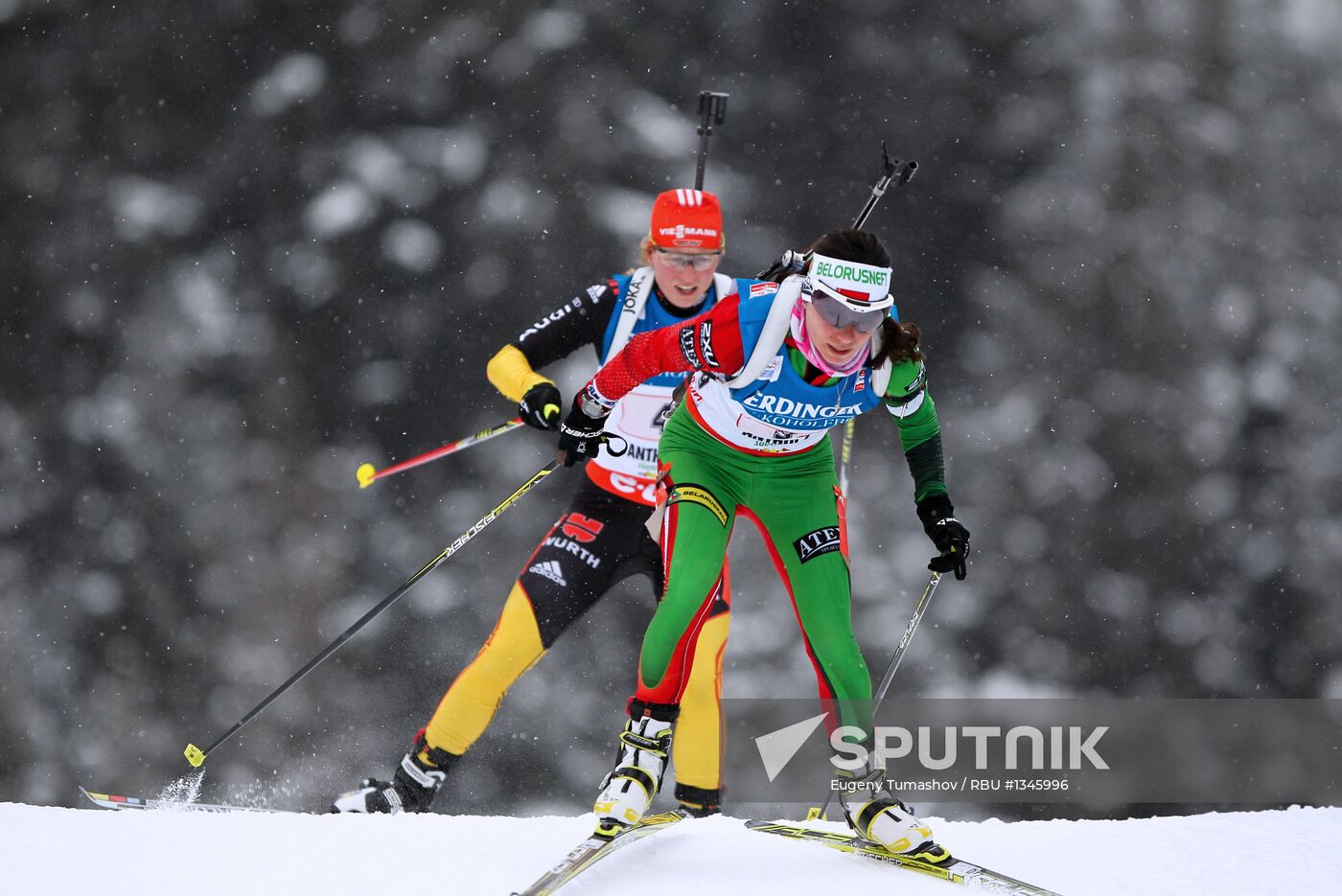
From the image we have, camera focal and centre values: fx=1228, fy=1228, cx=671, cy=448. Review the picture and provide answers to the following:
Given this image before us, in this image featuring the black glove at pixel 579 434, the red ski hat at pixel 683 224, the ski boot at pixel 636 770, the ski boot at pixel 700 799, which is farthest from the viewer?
the ski boot at pixel 700 799

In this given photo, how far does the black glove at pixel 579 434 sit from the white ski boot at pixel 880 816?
1277 mm

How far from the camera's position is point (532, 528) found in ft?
37.7

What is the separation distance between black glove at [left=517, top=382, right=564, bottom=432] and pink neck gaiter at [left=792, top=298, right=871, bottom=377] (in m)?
0.95

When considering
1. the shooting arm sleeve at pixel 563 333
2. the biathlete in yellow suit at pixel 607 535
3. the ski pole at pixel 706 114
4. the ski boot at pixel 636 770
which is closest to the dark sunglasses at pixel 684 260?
the biathlete in yellow suit at pixel 607 535

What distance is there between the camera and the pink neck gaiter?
3.34 metres

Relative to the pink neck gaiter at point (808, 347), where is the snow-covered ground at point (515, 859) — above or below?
below

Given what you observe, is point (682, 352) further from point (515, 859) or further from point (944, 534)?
point (515, 859)

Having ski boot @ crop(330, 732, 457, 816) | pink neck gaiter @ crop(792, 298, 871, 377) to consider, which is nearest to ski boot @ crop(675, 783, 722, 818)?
ski boot @ crop(330, 732, 457, 816)

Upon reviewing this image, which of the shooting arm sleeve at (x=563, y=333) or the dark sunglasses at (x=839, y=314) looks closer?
the dark sunglasses at (x=839, y=314)

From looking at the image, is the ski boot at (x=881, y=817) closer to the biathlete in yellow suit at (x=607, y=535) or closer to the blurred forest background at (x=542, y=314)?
the biathlete in yellow suit at (x=607, y=535)

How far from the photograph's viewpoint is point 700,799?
4.24 m

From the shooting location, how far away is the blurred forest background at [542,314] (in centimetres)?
1028

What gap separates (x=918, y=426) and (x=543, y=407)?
120 cm

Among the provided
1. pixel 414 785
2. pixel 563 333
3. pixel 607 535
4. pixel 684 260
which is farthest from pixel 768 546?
pixel 414 785
